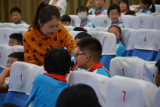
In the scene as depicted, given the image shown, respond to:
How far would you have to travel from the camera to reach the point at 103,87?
1.63 metres

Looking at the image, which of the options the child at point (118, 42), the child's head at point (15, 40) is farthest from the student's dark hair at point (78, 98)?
the child's head at point (15, 40)

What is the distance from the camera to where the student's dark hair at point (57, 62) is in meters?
1.80

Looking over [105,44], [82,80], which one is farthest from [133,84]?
[105,44]

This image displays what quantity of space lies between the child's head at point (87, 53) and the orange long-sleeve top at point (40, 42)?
0.19m

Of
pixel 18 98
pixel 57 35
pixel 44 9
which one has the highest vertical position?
pixel 44 9

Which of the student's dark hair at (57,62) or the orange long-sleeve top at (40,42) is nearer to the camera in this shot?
the student's dark hair at (57,62)

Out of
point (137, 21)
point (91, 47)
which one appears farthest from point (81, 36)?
point (137, 21)

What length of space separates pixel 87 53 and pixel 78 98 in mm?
1313

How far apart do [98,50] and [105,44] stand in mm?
1139

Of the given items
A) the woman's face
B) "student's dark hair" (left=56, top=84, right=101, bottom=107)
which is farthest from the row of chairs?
"student's dark hair" (left=56, top=84, right=101, bottom=107)

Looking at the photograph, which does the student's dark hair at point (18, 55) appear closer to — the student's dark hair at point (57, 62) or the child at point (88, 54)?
the child at point (88, 54)

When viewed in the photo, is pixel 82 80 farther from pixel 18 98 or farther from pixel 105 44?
pixel 105 44

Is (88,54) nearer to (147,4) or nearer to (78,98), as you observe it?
(78,98)

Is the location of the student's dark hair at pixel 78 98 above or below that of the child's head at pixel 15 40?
above
